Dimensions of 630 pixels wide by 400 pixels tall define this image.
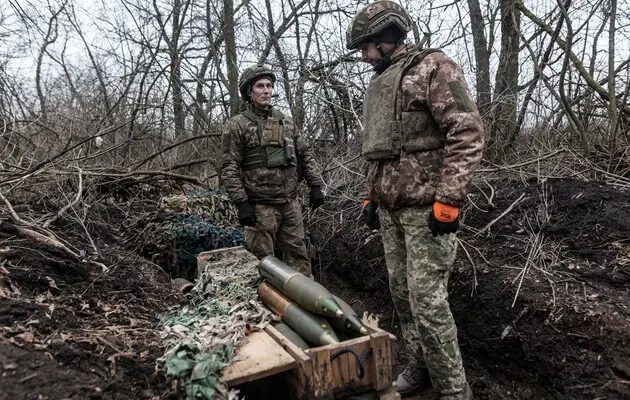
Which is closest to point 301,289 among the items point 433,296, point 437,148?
point 433,296

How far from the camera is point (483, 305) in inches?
160

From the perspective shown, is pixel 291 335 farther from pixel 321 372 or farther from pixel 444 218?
pixel 444 218

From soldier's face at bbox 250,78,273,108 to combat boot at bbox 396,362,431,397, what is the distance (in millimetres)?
2983

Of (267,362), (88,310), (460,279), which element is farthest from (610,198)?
(88,310)

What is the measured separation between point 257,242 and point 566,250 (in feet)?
10.1

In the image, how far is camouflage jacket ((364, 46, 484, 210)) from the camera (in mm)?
2770

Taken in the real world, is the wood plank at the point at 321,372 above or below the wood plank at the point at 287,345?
below

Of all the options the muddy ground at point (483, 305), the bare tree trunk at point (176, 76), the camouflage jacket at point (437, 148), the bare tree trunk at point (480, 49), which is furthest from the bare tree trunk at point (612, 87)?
the bare tree trunk at point (176, 76)

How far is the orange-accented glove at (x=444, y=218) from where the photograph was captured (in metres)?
2.75

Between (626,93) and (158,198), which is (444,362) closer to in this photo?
(626,93)

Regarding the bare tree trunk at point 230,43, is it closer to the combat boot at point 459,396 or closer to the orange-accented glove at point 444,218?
the orange-accented glove at point 444,218

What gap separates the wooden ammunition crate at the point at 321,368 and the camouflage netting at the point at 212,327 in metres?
0.09

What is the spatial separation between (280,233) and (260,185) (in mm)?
645

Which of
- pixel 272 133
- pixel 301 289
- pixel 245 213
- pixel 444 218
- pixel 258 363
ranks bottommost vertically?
pixel 258 363
